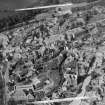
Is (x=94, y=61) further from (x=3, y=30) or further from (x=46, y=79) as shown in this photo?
(x=3, y=30)

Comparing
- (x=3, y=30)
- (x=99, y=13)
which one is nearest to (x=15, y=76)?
(x=3, y=30)

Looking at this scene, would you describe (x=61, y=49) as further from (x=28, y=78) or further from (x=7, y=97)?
(x=7, y=97)

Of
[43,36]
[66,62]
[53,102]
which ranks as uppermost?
[43,36]

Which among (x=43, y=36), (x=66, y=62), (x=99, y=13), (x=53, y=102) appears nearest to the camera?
(x=53, y=102)

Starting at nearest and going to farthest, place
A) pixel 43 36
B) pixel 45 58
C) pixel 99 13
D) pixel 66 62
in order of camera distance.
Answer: pixel 66 62 < pixel 45 58 < pixel 43 36 < pixel 99 13

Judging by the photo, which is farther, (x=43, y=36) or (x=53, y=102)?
(x=43, y=36)

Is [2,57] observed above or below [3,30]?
below
